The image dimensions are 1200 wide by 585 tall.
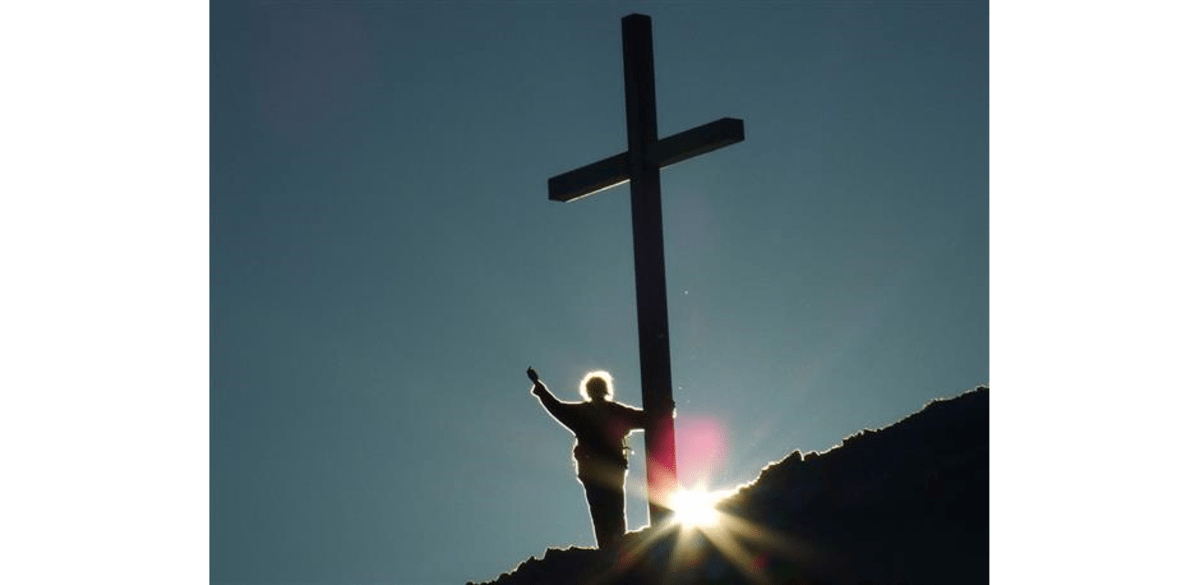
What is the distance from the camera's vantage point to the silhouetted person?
11.1 metres

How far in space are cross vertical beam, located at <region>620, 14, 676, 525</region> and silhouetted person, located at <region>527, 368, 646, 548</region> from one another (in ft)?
0.58

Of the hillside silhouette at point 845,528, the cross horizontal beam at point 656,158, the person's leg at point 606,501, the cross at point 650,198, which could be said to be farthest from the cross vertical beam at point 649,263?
the hillside silhouette at point 845,528

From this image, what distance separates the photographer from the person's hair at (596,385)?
1112 cm

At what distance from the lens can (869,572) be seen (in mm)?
9266

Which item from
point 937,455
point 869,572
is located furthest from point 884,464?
point 869,572

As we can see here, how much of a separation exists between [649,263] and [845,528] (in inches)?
90.7

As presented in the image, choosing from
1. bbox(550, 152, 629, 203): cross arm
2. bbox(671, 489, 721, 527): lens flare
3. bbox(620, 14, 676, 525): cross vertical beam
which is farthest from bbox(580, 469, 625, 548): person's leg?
bbox(550, 152, 629, 203): cross arm

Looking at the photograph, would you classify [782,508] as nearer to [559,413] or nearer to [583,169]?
[559,413]

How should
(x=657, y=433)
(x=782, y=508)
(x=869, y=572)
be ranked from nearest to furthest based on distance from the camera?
(x=869, y=572) → (x=782, y=508) → (x=657, y=433)

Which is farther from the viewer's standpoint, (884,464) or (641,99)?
(641,99)

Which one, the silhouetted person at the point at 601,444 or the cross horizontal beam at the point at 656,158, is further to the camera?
the silhouetted person at the point at 601,444

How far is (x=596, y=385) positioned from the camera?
36.6 feet

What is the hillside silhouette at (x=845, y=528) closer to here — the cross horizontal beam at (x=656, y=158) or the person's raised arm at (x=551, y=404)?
the person's raised arm at (x=551, y=404)
